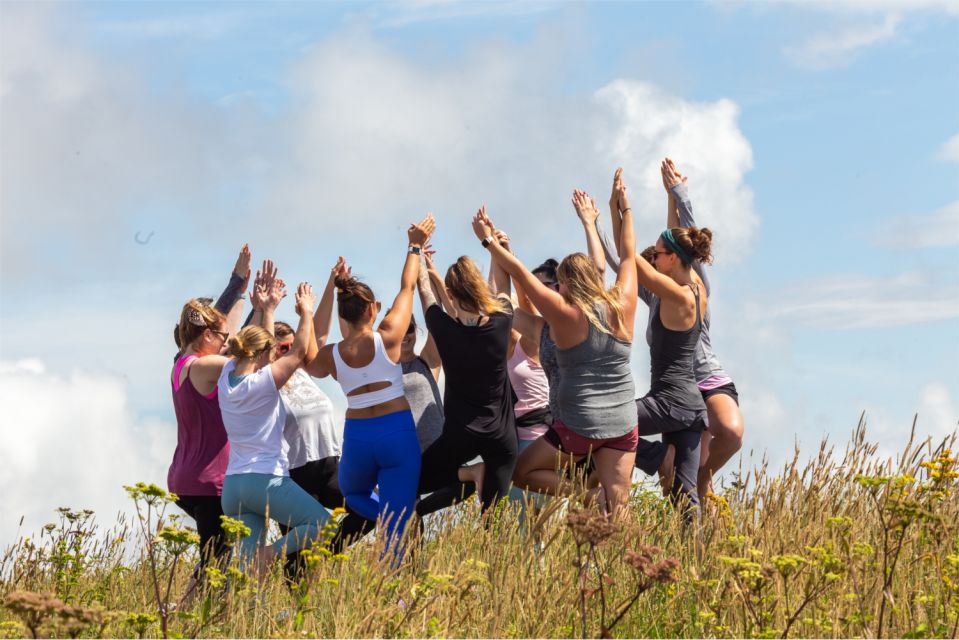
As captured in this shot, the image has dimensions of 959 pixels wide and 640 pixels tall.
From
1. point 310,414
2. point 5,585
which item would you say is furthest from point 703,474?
point 5,585

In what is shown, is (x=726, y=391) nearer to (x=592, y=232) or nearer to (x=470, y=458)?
(x=592, y=232)

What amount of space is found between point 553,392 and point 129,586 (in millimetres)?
3521

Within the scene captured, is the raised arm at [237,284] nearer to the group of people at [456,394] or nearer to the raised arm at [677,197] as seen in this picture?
the group of people at [456,394]

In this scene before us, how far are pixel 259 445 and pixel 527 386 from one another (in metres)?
2.10

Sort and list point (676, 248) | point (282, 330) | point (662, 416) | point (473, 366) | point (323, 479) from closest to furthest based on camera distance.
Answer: point (473, 366) < point (662, 416) < point (676, 248) < point (323, 479) < point (282, 330)

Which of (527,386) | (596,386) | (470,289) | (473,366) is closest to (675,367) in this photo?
(596,386)

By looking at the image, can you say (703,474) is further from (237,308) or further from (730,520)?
(237,308)

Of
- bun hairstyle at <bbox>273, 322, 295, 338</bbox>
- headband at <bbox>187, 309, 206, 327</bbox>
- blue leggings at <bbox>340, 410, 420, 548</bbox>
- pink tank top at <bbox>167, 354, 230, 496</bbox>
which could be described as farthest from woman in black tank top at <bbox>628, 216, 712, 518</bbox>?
headband at <bbox>187, 309, 206, 327</bbox>

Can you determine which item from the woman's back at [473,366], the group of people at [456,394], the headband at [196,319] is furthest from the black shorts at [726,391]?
the headband at [196,319]

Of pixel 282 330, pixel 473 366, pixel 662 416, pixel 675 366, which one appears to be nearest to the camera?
pixel 473 366

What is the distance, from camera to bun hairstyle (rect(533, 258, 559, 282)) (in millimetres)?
7887

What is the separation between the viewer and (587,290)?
6.98m

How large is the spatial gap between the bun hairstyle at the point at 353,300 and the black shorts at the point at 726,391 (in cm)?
264

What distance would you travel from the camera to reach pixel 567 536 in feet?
23.4
